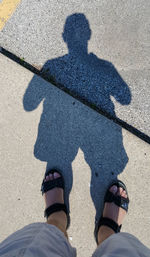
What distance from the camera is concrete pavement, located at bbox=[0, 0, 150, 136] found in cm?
205

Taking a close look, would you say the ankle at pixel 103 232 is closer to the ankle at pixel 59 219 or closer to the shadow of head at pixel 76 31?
the ankle at pixel 59 219

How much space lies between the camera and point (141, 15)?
210 cm

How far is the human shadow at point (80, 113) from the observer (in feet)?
6.63

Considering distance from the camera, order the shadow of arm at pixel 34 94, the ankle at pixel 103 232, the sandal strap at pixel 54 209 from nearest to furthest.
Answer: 1. the ankle at pixel 103 232
2. the sandal strap at pixel 54 209
3. the shadow of arm at pixel 34 94

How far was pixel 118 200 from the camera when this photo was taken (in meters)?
2.01

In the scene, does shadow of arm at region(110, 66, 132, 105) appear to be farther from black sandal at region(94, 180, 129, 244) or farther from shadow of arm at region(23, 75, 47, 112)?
black sandal at region(94, 180, 129, 244)

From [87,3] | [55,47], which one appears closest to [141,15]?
[87,3]

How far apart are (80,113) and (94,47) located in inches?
27.0

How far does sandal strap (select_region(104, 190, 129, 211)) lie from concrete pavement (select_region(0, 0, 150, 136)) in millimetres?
679

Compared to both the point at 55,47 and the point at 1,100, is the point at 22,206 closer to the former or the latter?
the point at 1,100

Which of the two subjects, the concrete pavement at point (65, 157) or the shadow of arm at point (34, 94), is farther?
the shadow of arm at point (34, 94)

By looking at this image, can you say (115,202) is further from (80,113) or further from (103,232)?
(80,113)

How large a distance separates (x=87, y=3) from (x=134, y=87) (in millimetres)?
1006

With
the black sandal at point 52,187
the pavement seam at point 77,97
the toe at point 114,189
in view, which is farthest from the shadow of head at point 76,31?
the toe at point 114,189
